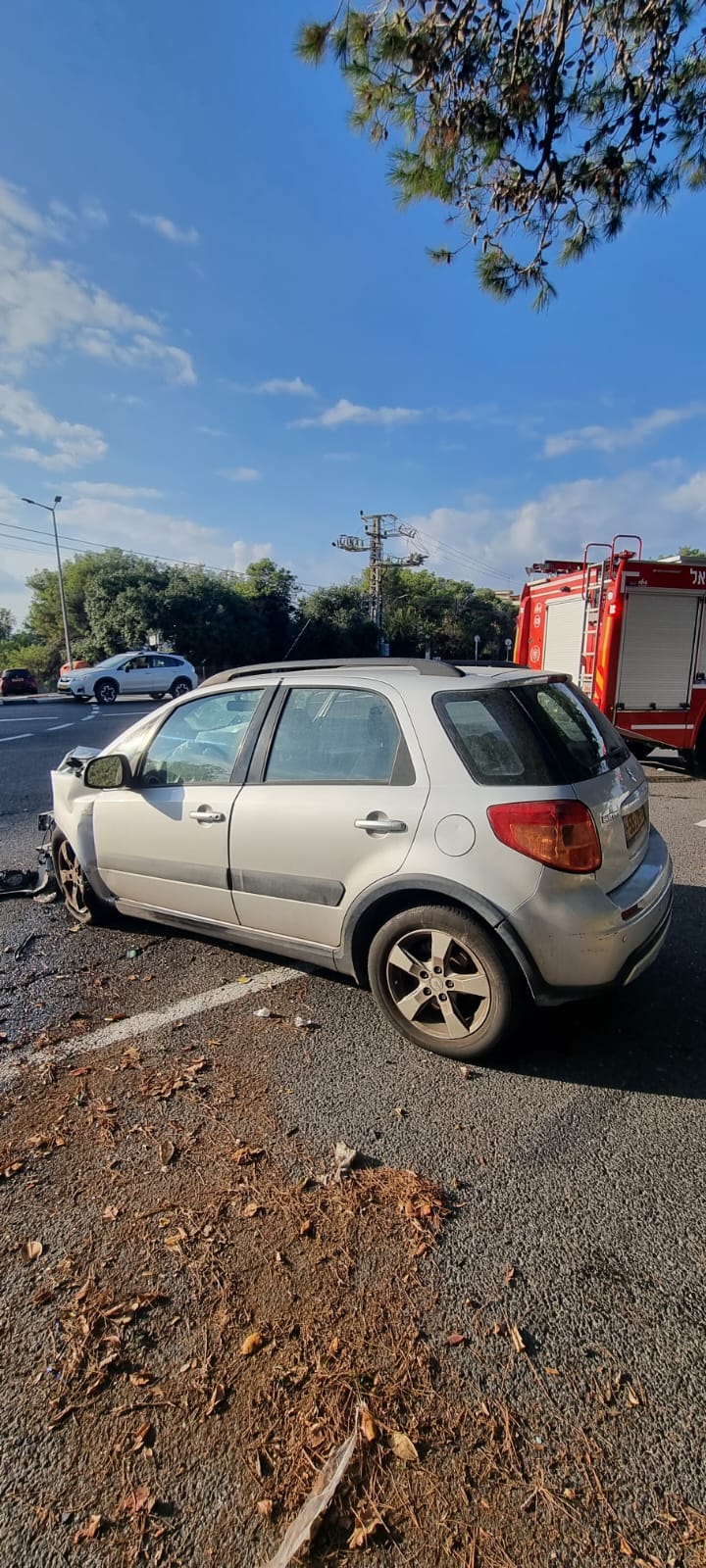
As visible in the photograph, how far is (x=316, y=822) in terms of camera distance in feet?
9.87

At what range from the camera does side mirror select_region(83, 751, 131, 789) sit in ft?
12.1

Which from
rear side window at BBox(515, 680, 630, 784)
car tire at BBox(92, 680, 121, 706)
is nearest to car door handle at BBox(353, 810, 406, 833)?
rear side window at BBox(515, 680, 630, 784)

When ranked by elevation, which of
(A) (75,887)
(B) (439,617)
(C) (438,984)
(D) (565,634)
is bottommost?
(A) (75,887)

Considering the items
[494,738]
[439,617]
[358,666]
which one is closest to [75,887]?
[358,666]

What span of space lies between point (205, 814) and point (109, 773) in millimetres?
722

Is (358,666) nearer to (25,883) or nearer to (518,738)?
(518,738)

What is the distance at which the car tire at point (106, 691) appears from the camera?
22.8 meters

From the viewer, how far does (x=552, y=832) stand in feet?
8.29

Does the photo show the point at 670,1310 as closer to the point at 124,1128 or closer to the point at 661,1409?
the point at 661,1409

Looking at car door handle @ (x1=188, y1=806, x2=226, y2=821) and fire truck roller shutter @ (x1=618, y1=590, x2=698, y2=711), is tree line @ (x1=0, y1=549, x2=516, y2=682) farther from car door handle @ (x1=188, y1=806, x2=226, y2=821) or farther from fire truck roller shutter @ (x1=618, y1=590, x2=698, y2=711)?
car door handle @ (x1=188, y1=806, x2=226, y2=821)

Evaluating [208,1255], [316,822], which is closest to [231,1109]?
[208,1255]

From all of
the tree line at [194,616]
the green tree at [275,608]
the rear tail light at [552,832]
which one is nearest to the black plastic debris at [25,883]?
the rear tail light at [552,832]

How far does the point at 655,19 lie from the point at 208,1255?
8.14m

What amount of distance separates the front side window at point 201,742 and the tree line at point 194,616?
72.6 ft
